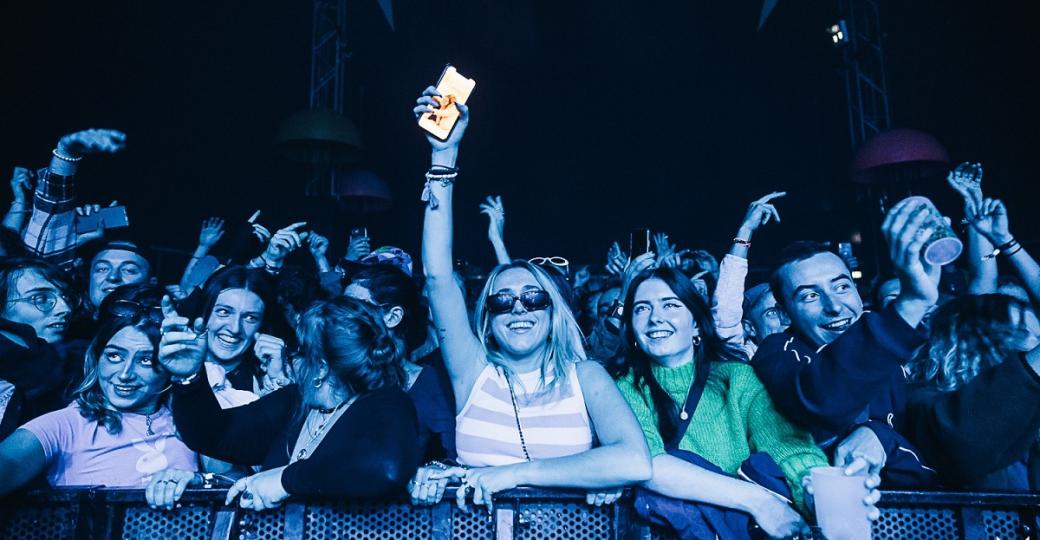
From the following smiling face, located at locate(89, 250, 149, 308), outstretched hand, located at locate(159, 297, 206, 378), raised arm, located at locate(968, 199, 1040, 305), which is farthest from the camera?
smiling face, located at locate(89, 250, 149, 308)

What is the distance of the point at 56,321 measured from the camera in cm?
243

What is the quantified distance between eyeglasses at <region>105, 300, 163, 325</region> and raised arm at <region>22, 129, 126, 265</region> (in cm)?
106

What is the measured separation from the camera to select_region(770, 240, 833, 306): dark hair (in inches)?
84.6

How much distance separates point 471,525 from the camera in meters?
1.35

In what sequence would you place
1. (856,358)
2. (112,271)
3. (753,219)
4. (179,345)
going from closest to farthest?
1. (856,358)
2. (179,345)
3. (753,219)
4. (112,271)

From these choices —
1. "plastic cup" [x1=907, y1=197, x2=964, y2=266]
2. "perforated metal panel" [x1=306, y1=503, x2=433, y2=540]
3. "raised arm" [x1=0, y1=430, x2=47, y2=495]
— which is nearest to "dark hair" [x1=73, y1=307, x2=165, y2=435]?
"raised arm" [x1=0, y1=430, x2=47, y2=495]

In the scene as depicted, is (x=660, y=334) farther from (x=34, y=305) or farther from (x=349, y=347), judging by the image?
(x=34, y=305)

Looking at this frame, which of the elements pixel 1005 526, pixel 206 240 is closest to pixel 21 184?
pixel 206 240

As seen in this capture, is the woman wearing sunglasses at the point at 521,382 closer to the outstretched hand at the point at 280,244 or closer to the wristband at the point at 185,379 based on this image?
the wristband at the point at 185,379

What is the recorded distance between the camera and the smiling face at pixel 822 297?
2.02m

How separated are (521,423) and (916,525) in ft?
3.00

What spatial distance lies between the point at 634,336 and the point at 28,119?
4857 millimetres

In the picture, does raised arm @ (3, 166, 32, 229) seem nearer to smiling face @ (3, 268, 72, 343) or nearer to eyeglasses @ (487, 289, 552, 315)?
smiling face @ (3, 268, 72, 343)

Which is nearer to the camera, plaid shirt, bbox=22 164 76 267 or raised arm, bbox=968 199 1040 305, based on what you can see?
raised arm, bbox=968 199 1040 305
